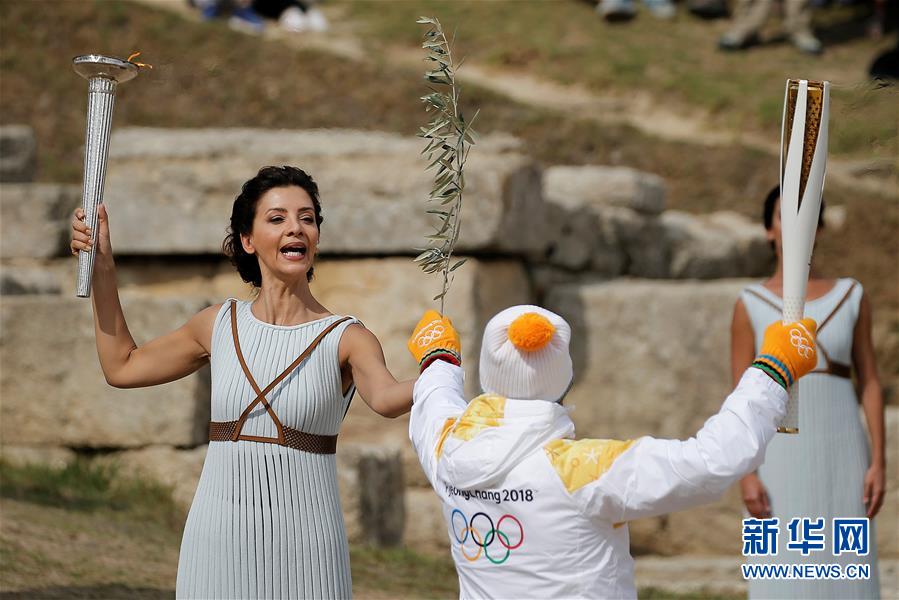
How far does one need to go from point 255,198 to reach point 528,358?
1122 millimetres

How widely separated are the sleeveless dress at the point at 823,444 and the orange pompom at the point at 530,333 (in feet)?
6.54

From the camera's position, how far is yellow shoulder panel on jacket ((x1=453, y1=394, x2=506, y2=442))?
112 inches

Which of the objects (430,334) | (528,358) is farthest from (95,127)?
(528,358)

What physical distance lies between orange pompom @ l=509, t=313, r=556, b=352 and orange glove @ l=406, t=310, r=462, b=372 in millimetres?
461

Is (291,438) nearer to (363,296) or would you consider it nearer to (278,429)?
(278,429)

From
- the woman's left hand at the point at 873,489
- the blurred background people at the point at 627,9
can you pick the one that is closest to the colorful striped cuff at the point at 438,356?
the woman's left hand at the point at 873,489

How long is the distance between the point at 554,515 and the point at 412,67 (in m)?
13.5

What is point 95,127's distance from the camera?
367cm

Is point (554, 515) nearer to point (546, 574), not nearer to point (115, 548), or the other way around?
point (546, 574)

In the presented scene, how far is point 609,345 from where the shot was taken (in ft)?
25.7

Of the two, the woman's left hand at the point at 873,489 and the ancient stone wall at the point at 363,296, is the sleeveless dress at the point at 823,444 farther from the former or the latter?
the ancient stone wall at the point at 363,296

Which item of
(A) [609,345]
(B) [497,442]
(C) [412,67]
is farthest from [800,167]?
(C) [412,67]

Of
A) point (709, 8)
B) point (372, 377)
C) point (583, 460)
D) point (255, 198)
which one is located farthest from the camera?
point (709, 8)

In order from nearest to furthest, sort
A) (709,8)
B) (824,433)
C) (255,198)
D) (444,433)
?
1. (444,433)
2. (255,198)
3. (824,433)
4. (709,8)
